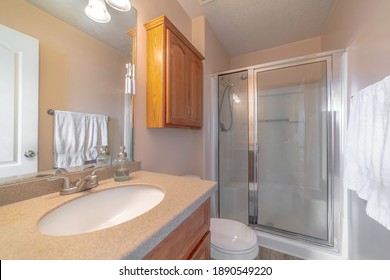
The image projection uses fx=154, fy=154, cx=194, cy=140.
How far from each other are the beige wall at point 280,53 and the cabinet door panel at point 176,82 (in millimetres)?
1566

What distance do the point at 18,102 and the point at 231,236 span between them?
1317mm

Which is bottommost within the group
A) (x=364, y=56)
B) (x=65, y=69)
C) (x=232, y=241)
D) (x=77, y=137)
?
(x=232, y=241)

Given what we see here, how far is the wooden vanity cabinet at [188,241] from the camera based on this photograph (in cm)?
43

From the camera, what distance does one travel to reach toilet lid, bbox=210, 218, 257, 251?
38.3 inches

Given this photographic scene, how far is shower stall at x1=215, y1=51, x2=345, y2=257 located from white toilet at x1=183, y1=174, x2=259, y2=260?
24.1 inches

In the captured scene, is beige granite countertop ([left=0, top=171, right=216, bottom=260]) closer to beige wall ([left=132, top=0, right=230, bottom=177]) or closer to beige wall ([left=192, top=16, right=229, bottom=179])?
beige wall ([left=132, top=0, right=230, bottom=177])

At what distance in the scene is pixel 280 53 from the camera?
86.7 inches

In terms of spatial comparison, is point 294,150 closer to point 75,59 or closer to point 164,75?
point 164,75

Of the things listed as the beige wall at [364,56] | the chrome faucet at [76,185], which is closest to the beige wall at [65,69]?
the chrome faucet at [76,185]

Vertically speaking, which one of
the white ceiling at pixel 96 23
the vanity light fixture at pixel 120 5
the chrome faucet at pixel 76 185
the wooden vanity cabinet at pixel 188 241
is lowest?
the wooden vanity cabinet at pixel 188 241

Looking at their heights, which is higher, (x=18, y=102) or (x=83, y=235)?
(x=18, y=102)

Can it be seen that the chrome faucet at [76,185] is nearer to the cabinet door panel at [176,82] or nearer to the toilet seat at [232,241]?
the cabinet door panel at [176,82]

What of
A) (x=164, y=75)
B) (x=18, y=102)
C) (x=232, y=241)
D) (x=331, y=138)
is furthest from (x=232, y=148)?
(x=18, y=102)

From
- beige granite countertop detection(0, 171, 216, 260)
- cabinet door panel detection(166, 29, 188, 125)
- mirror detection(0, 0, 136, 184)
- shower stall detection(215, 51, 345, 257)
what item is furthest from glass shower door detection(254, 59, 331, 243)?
beige granite countertop detection(0, 171, 216, 260)
